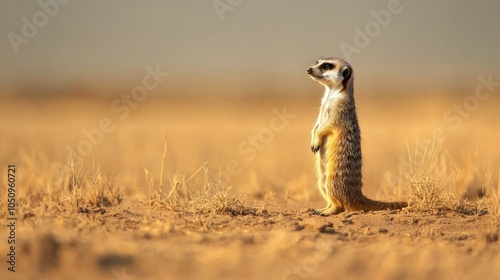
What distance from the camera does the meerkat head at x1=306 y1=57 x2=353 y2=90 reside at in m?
7.10

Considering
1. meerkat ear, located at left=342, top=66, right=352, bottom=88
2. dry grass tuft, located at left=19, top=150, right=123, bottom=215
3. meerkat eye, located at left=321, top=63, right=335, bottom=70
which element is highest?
meerkat eye, located at left=321, top=63, right=335, bottom=70

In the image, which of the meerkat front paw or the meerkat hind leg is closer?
the meerkat hind leg

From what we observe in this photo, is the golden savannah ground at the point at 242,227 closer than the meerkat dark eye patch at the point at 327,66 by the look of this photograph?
Yes

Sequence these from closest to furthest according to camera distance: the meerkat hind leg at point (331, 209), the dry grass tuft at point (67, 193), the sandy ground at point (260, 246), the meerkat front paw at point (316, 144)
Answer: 1. the sandy ground at point (260, 246)
2. the dry grass tuft at point (67, 193)
3. the meerkat hind leg at point (331, 209)
4. the meerkat front paw at point (316, 144)

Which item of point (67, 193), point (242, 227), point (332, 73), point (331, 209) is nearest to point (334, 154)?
point (331, 209)

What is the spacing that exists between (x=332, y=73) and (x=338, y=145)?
0.75 metres

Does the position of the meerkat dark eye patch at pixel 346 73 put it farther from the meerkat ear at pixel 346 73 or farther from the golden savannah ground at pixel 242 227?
the golden savannah ground at pixel 242 227

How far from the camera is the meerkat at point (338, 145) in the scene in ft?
22.7

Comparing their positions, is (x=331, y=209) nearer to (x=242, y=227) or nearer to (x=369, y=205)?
(x=369, y=205)

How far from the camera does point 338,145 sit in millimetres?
6941

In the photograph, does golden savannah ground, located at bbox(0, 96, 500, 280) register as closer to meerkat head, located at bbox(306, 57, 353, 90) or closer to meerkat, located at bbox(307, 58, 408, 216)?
meerkat, located at bbox(307, 58, 408, 216)

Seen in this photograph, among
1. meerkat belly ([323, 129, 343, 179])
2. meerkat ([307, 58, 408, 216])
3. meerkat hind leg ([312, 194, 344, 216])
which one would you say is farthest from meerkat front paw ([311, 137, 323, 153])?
meerkat hind leg ([312, 194, 344, 216])

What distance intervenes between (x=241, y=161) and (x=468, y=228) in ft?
24.8

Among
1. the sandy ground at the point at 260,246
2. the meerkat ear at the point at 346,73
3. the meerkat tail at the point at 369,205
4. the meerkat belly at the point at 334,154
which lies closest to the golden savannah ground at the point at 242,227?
the sandy ground at the point at 260,246
